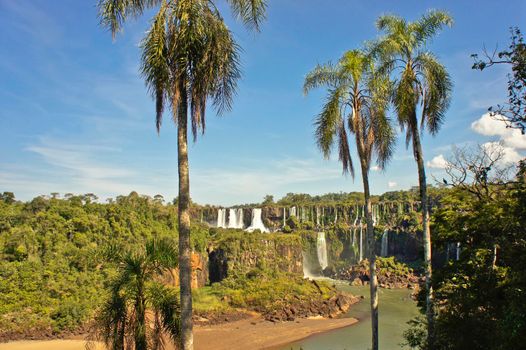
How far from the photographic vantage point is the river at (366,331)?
91.2 ft

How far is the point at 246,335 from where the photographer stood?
101 feet

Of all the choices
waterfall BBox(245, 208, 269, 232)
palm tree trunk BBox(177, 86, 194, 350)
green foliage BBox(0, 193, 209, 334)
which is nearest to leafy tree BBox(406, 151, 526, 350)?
palm tree trunk BBox(177, 86, 194, 350)

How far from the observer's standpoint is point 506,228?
6422 mm

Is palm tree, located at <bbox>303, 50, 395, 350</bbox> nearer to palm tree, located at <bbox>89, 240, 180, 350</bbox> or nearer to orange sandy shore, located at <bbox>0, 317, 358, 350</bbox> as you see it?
palm tree, located at <bbox>89, 240, 180, 350</bbox>

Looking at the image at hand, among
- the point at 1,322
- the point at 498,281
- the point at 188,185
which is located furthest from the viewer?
the point at 1,322

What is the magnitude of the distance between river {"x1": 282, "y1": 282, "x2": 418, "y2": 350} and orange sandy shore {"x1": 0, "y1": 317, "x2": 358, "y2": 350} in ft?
3.81

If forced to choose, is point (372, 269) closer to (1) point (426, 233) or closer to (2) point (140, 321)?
(1) point (426, 233)

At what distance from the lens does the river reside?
27.8 metres

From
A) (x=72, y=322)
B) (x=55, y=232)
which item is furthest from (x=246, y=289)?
(x=55, y=232)

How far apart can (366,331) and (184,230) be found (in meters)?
29.9

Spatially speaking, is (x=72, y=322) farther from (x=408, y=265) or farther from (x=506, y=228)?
(x=408, y=265)

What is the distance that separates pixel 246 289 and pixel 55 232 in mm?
20200

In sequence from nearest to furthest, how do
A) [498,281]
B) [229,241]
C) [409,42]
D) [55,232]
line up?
[498,281]
[409,42]
[55,232]
[229,241]

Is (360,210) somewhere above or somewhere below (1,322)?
above
